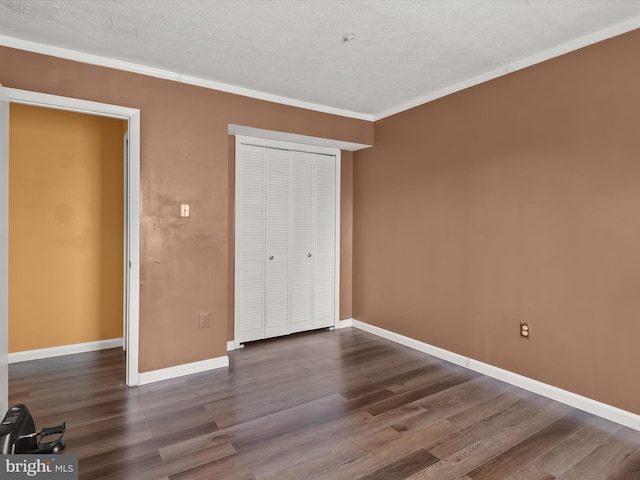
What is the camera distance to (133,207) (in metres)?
3.01

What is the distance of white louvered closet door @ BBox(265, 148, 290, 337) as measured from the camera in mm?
4148

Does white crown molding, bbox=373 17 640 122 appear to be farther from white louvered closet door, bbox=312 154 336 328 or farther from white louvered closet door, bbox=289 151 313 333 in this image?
white louvered closet door, bbox=289 151 313 333

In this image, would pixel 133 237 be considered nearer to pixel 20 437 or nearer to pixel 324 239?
pixel 20 437

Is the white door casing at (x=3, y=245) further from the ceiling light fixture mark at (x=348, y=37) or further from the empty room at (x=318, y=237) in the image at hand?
the ceiling light fixture mark at (x=348, y=37)

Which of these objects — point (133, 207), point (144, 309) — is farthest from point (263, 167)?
point (144, 309)

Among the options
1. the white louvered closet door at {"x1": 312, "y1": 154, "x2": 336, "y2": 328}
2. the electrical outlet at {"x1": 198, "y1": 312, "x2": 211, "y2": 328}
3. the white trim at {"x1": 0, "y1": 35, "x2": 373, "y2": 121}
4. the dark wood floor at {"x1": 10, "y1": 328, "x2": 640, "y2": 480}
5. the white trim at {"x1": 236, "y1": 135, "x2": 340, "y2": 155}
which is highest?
the white trim at {"x1": 0, "y1": 35, "x2": 373, "y2": 121}

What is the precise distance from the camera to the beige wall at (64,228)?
139 inches

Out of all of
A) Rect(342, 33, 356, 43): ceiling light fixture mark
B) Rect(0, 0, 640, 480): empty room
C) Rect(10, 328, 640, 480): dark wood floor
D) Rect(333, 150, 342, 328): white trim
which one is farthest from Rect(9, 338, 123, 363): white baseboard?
Rect(342, 33, 356, 43): ceiling light fixture mark

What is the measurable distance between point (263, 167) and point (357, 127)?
117 cm

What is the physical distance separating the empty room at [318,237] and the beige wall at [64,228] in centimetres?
2

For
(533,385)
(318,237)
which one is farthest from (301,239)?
(533,385)

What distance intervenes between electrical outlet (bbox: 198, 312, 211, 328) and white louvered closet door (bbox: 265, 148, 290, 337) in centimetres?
90

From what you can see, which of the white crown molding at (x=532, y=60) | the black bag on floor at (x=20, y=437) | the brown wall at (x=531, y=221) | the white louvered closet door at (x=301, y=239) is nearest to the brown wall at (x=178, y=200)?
the white louvered closet door at (x=301, y=239)

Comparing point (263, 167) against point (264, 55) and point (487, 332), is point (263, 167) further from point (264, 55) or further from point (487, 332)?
point (487, 332)
